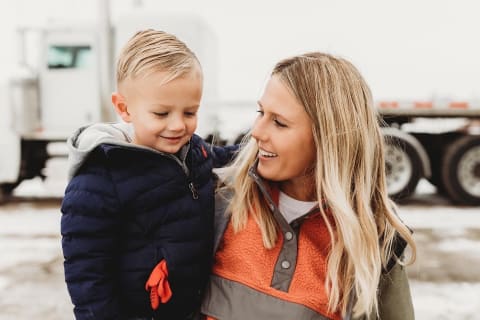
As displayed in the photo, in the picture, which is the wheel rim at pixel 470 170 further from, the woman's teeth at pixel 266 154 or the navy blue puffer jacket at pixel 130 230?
the navy blue puffer jacket at pixel 130 230

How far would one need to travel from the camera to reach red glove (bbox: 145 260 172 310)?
1.63m

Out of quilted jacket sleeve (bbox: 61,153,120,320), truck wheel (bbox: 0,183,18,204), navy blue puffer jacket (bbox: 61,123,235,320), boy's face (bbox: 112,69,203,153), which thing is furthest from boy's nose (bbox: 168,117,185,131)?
truck wheel (bbox: 0,183,18,204)

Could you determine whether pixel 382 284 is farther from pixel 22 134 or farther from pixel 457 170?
pixel 22 134

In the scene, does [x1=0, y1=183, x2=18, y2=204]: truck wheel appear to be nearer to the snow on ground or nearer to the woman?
the snow on ground

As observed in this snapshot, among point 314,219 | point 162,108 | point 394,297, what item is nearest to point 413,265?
point 394,297

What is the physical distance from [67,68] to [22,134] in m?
1.21

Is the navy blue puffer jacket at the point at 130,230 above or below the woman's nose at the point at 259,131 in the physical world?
below

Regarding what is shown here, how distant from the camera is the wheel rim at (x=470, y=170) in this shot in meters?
7.52

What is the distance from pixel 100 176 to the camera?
63.5 inches

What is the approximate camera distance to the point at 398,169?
7.40m

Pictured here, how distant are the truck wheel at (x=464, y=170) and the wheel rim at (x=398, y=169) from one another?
643 mm

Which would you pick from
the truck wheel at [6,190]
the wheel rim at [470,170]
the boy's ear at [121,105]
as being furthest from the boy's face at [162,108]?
the truck wheel at [6,190]

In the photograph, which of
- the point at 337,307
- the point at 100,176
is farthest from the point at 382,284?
the point at 100,176

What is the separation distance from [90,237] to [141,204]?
184mm
